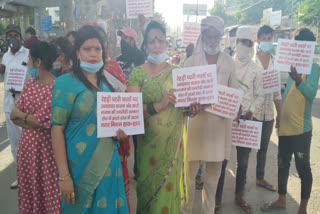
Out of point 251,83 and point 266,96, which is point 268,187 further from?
point 251,83

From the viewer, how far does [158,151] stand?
2.53 metres

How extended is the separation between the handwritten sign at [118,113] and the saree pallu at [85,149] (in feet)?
0.17

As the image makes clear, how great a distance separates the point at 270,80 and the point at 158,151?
1.86 m

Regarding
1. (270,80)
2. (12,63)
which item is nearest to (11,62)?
(12,63)

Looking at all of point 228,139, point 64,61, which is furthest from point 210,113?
point 64,61

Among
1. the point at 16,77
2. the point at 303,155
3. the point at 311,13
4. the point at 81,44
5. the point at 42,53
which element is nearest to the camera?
the point at 81,44

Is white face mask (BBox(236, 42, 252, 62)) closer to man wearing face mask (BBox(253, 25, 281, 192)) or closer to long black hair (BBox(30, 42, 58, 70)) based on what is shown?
man wearing face mask (BBox(253, 25, 281, 192))

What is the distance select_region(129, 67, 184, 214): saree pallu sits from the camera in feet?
8.15

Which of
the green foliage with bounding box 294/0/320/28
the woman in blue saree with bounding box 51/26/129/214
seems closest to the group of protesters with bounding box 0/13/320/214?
the woman in blue saree with bounding box 51/26/129/214

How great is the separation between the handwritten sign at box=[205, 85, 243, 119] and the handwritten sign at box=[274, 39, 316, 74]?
0.55m

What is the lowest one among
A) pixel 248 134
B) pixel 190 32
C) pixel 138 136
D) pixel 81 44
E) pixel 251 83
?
pixel 248 134

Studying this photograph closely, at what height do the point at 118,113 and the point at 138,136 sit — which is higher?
the point at 118,113

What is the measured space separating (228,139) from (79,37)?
5.76ft

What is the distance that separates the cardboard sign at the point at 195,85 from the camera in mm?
2445
